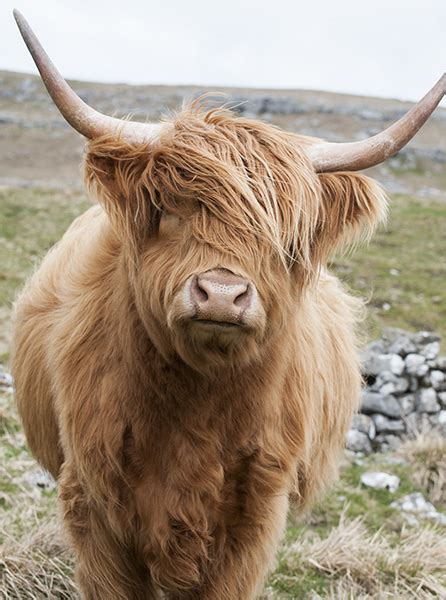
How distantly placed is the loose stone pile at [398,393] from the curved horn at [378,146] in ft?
14.5

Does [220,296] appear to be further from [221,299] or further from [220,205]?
[220,205]

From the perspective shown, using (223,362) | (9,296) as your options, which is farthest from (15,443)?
(9,296)

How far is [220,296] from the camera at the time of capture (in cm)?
259

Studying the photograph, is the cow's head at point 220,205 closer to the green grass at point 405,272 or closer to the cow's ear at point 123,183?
the cow's ear at point 123,183

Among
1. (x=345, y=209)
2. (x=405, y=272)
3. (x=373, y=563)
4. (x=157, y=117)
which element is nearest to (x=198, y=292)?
(x=345, y=209)

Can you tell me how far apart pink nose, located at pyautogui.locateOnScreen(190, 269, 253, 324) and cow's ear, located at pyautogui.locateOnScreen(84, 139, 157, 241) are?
1.52ft

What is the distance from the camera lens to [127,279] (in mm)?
3314

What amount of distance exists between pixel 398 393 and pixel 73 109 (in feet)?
18.8

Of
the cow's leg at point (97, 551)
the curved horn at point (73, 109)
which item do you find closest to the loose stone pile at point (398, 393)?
the cow's leg at point (97, 551)

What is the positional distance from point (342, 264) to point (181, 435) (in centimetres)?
1203

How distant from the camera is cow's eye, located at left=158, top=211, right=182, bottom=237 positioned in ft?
9.64

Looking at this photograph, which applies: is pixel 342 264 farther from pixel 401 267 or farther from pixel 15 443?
pixel 15 443

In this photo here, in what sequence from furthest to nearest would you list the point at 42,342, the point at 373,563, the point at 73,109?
the point at 373,563, the point at 42,342, the point at 73,109

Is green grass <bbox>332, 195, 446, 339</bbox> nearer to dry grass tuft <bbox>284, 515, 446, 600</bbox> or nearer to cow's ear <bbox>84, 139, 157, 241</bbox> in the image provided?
dry grass tuft <bbox>284, 515, 446, 600</bbox>
